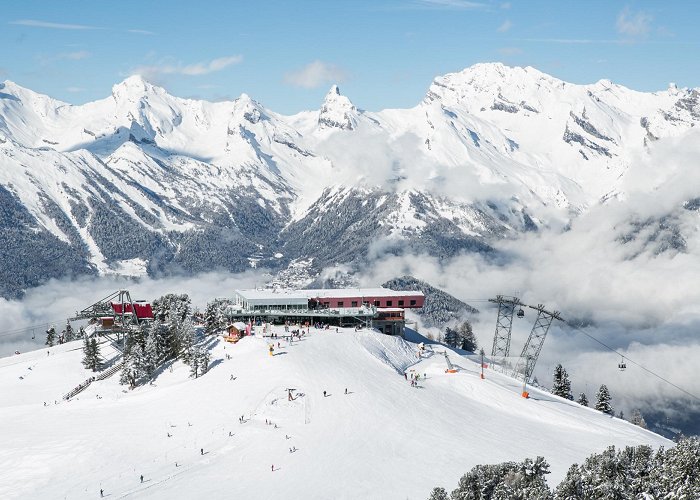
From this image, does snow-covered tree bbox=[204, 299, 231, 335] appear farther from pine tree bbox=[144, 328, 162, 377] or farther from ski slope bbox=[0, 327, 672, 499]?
pine tree bbox=[144, 328, 162, 377]

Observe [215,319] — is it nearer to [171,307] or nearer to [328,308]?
[171,307]

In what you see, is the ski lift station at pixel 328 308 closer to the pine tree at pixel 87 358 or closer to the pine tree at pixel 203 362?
the pine tree at pixel 87 358

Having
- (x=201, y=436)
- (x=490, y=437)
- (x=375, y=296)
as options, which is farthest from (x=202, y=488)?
(x=375, y=296)

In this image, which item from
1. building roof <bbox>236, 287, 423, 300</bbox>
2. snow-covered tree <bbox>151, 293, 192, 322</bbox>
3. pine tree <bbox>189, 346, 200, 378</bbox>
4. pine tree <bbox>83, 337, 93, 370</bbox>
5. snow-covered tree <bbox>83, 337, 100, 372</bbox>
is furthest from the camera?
building roof <bbox>236, 287, 423, 300</bbox>

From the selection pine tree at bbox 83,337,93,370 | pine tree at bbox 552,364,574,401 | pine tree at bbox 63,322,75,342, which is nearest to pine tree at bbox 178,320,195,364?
pine tree at bbox 83,337,93,370

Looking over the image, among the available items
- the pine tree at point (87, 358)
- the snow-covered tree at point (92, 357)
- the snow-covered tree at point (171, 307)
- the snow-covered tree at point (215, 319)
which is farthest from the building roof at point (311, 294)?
the pine tree at point (87, 358)
